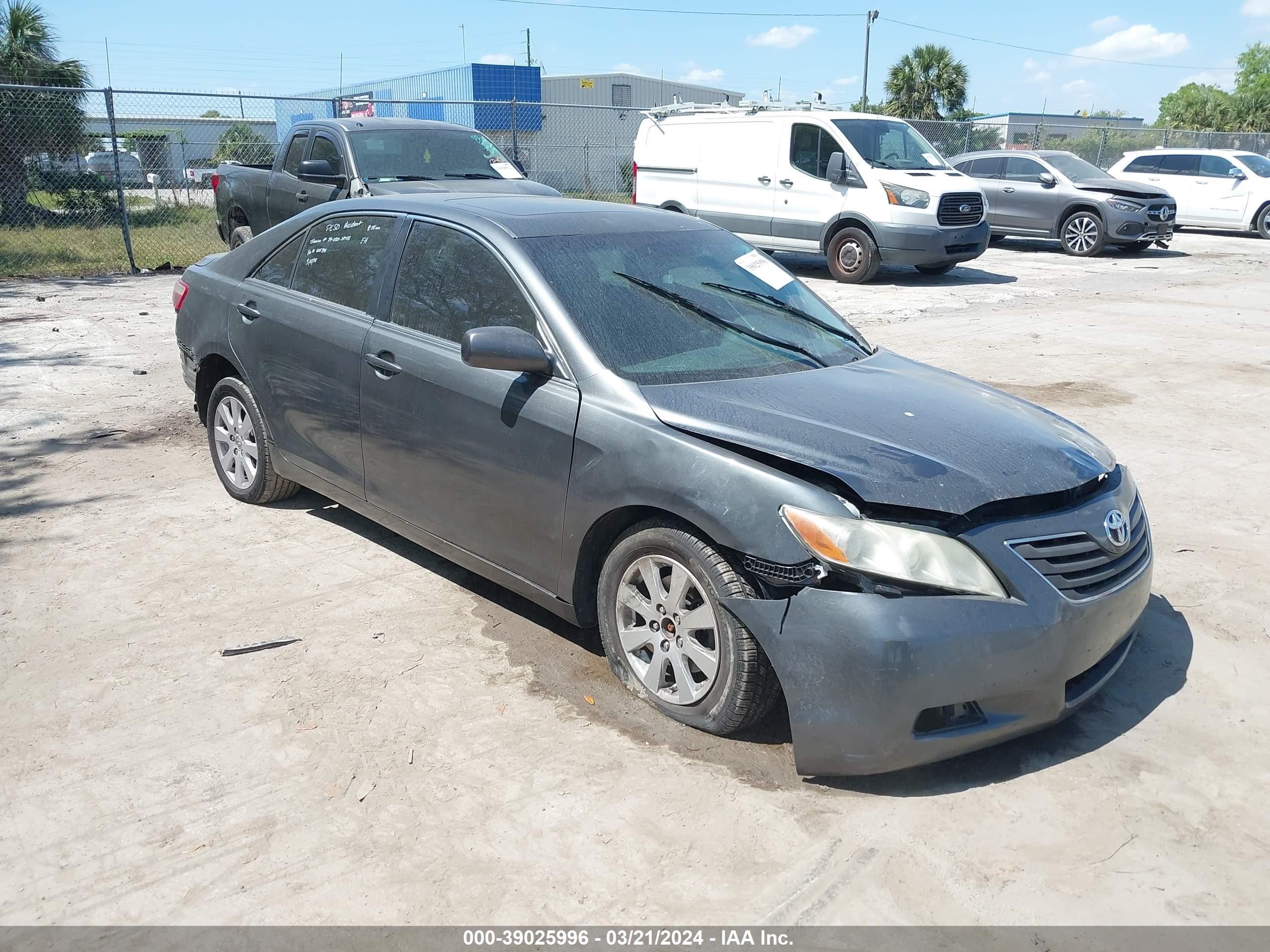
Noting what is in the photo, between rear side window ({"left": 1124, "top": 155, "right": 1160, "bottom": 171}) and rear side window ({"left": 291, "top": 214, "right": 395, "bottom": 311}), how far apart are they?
21.5 meters

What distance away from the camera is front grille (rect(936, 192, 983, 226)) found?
13.8 m

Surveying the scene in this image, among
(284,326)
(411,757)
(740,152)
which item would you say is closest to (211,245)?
(740,152)

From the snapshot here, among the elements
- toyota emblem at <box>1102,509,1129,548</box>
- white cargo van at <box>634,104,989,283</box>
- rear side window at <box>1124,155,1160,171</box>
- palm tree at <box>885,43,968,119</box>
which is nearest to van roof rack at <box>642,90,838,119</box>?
white cargo van at <box>634,104,989,283</box>

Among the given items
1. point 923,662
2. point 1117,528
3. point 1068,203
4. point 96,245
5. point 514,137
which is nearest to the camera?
point 923,662

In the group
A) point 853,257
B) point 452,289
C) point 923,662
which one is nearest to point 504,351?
point 452,289

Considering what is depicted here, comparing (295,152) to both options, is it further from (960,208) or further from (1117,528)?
(1117,528)

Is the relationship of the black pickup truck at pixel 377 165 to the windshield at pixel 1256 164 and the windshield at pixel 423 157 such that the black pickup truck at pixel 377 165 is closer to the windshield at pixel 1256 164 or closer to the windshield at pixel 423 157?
the windshield at pixel 423 157

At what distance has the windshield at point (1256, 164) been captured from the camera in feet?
69.7

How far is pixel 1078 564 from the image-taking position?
3.17 meters

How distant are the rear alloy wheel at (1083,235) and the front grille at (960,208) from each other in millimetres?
4580

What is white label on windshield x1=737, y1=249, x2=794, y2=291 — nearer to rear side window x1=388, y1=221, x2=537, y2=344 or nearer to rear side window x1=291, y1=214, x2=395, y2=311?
rear side window x1=388, y1=221, x2=537, y2=344

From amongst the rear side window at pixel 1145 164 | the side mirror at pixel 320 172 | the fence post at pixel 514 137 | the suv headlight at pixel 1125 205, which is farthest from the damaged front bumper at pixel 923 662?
the rear side window at pixel 1145 164

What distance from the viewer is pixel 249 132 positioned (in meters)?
21.9

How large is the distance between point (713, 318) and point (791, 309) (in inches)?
21.2
